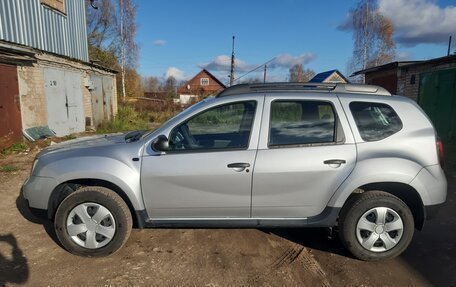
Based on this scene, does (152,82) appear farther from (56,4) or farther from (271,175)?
(271,175)

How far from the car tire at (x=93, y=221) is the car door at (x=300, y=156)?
1390 millimetres

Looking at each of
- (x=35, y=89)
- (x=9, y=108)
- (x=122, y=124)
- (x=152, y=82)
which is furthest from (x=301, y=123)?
(x=152, y=82)

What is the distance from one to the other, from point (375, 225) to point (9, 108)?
10.1 m

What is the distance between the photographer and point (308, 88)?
362 centimetres

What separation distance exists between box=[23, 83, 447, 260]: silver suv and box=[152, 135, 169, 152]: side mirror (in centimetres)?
1

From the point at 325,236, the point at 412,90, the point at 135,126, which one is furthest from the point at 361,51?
the point at 325,236

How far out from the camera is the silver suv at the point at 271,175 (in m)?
3.24

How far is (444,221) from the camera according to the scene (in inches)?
175

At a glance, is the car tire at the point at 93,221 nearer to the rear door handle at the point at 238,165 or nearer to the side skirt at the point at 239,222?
the side skirt at the point at 239,222

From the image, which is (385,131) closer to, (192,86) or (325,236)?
(325,236)

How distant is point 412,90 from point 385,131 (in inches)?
478

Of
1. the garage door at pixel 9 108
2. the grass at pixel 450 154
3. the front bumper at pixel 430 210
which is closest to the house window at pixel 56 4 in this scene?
the garage door at pixel 9 108

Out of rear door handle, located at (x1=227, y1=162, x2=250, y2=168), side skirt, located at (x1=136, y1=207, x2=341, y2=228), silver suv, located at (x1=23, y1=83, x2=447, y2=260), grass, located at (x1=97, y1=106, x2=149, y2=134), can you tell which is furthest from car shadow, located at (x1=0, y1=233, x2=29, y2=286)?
grass, located at (x1=97, y1=106, x2=149, y2=134)

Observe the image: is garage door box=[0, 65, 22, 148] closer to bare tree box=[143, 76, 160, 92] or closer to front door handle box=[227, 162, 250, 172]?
front door handle box=[227, 162, 250, 172]
